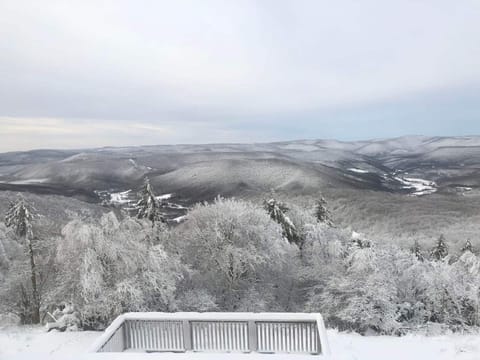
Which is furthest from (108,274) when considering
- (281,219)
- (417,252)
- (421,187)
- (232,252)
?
(421,187)

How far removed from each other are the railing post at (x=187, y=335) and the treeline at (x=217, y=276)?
6.07 meters

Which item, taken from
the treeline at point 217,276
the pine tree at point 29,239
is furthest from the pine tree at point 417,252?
the pine tree at point 29,239

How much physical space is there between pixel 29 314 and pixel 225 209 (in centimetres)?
1276

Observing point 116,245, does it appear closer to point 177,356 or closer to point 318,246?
point 177,356

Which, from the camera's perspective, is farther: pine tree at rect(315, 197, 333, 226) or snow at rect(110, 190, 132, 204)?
snow at rect(110, 190, 132, 204)

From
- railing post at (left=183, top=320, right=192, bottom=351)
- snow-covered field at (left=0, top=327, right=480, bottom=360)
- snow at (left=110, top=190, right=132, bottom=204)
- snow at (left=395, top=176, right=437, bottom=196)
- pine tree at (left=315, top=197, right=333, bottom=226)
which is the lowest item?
snow at (left=395, top=176, right=437, bottom=196)

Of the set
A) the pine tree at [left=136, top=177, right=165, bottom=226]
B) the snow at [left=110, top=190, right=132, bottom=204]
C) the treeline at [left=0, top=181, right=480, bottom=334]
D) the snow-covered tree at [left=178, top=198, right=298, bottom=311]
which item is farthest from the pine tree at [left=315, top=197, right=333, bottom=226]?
the snow at [left=110, top=190, right=132, bottom=204]

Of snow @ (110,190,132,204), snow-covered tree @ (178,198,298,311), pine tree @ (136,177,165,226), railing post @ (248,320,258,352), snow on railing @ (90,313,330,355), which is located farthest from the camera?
snow @ (110,190,132,204)

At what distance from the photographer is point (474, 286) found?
62.2 feet

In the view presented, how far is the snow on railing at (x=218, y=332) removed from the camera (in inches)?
376

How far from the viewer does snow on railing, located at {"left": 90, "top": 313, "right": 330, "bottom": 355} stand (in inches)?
376

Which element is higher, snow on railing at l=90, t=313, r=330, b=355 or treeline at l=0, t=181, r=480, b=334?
snow on railing at l=90, t=313, r=330, b=355

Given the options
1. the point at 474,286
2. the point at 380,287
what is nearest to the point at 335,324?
the point at 380,287

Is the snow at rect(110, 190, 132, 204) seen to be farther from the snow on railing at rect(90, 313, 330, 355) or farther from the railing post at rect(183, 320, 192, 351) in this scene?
the railing post at rect(183, 320, 192, 351)
